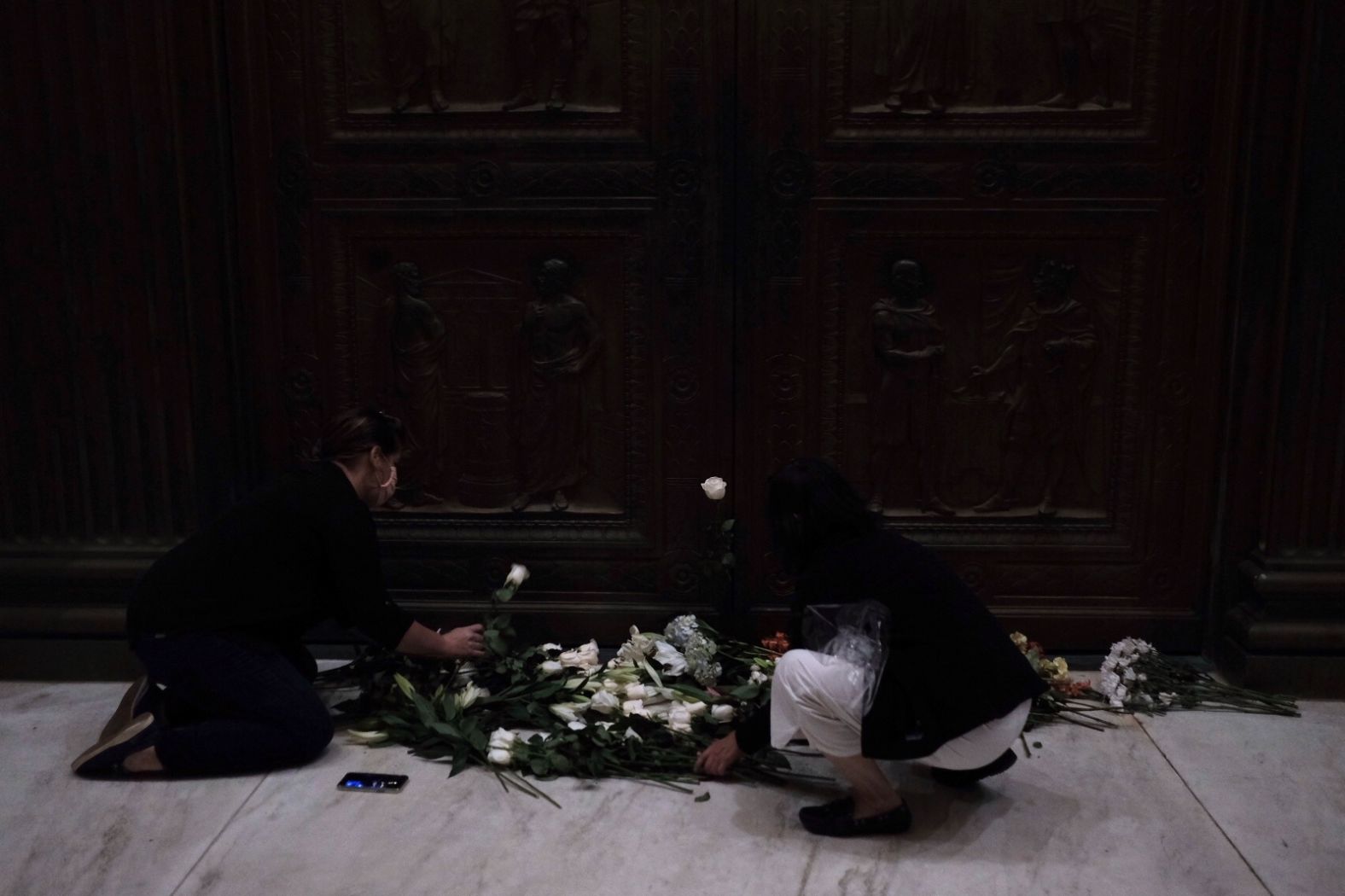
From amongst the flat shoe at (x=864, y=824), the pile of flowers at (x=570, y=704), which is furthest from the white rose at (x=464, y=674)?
the flat shoe at (x=864, y=824)

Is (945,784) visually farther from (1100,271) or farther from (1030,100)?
(1030,100)

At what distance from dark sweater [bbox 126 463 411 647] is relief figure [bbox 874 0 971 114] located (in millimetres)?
2088

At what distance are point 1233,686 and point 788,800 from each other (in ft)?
5.38

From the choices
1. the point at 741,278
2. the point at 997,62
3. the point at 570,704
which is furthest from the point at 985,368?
the point at 570,704

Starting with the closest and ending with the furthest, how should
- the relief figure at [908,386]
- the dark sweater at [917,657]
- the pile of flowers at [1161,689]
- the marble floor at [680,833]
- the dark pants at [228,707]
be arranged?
1. the marble floor at [680,833]
2. the dark sweater at [917,657]
3. the dark pants at [228,707]
4. the pile of flowers at [1161,689]
5. the relief figure at [908,386]

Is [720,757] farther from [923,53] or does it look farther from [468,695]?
[923,53]

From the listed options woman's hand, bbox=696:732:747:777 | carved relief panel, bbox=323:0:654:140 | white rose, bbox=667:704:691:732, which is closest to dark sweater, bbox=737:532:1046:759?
woman's hand, bbox=696:732:747:777

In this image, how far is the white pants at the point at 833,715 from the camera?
311cm

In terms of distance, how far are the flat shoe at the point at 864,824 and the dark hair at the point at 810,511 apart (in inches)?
24.7

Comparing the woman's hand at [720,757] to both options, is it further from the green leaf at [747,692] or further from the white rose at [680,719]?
the green leaf at [747,692]

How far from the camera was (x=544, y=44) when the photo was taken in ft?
13.4

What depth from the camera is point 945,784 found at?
3.46 metres

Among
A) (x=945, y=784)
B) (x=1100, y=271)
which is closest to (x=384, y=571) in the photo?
(x=945, y=784)

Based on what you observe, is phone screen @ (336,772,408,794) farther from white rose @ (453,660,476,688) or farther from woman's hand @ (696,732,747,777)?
woman's hand @ (696,732,747,777)
